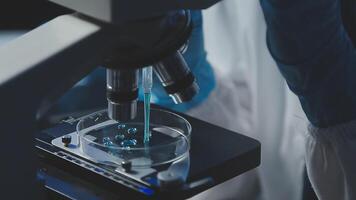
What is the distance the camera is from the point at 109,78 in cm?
102

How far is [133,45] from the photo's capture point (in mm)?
951

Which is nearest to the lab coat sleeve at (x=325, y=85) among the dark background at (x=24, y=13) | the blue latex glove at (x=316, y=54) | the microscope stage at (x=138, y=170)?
the blue latex glove at (x=316, y=54)

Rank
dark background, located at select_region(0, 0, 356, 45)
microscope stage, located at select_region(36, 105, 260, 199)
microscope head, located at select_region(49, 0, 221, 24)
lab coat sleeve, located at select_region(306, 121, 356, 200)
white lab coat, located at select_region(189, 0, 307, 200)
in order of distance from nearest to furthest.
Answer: microscope head, located at select_region(49, 0, 221, 24) → microscope stage, located at select_region(36, 105, 260, 199) → lab coat sleeve, located at select_region(306, 121, 356, 200) → white lab coat, located at select_region(189, 0, 307, 200) → dark background, located at select_region(0, 0, 356, 45)

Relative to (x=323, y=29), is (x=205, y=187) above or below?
below

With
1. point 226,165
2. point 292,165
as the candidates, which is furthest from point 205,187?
point 292,165

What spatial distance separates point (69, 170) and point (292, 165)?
25.0 inches

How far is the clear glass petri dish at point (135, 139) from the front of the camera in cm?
113

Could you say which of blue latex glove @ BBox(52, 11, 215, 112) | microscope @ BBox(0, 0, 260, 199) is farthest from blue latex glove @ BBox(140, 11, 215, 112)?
microscope @ BBox(0, 0, 260, 199)

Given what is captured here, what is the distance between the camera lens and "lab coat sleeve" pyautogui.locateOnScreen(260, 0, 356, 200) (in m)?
1.24

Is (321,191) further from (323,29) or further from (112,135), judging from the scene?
(112,135)

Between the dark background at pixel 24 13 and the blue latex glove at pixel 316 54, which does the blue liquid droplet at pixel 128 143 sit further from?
the dark background at pixel 24 13

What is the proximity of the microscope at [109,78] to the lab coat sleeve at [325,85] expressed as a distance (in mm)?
246

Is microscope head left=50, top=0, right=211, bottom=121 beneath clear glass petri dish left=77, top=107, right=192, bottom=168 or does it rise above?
above

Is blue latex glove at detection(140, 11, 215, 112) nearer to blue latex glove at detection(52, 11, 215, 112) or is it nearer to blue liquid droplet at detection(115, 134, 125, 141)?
blue latex glove at detection(52, 11, 215, 112)
